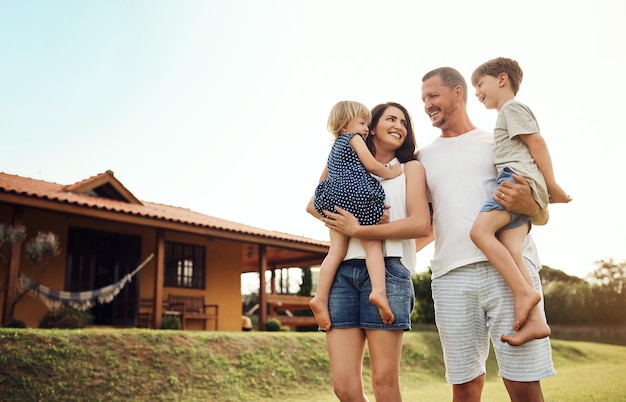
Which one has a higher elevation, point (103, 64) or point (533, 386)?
point (103, 64)

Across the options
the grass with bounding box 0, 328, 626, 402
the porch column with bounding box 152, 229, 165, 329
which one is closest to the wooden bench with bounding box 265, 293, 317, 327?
the porch column with bounding box 152, 229, 165, 329

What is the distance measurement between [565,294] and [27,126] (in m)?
18.2

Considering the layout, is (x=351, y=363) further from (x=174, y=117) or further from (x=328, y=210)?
(x=174, y=117)

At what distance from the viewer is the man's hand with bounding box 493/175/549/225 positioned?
7.86ft

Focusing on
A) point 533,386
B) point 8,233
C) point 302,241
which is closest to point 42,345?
point 8,233

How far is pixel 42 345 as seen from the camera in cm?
727

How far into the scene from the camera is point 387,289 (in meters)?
2.47

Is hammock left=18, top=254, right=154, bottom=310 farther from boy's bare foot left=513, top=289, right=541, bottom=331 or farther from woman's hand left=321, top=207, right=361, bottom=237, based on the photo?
boy's bare foot left=513, top=289, right=541, bottom=331

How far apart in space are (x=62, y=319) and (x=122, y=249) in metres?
3.30

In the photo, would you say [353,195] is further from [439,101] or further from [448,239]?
[439,101]

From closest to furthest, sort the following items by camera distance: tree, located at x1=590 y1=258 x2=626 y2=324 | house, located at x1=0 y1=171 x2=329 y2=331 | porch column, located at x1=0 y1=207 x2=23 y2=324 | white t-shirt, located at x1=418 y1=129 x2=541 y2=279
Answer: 1. white t-shirt, located at x1=418 y1=129 x2=541 y2=279
2. porch column, located at x1=0 y1=207 x2=23 y2=324
3. house, located at x1=0 y1=171 x2=329 y2=331
4. tree, located at x1=590 y1=258 x2=626 y2=324

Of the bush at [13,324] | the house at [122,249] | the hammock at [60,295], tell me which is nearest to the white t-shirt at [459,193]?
the bush at [13,324]

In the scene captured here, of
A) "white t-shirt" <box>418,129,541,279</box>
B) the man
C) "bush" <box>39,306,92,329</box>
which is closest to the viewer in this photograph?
the man

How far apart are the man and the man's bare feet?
74 mm
